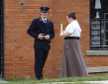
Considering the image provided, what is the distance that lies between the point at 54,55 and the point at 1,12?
1.79 metres

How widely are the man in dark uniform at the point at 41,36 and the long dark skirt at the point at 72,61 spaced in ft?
1.59

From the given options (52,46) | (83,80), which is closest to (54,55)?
(52,46)

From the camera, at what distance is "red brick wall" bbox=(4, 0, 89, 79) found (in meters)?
15.1

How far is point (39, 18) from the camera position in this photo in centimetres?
1391

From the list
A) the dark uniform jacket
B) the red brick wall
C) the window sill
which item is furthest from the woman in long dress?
the window sill

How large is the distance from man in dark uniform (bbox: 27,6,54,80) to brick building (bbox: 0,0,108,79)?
4.54 feet

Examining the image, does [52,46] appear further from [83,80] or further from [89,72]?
[83,80]

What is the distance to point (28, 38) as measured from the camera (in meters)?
15.1

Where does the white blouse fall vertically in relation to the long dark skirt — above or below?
above

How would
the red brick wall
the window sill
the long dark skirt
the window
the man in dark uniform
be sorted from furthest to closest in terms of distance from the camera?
1. the window
2. the window sill
3. the red brick wall
4. the long dark skirt
5. the man in dark uniform

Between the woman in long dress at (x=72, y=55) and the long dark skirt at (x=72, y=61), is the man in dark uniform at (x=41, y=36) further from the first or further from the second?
the long dark skirt at (x=72, y=61)

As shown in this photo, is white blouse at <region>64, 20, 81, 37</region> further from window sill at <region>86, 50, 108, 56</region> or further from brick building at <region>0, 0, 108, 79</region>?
window sill at <region>86, 50, 108, 56</region>

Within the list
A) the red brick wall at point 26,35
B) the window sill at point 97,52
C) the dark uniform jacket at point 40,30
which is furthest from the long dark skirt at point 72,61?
the window sill at point 97,52

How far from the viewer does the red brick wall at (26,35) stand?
1509 centimetres
